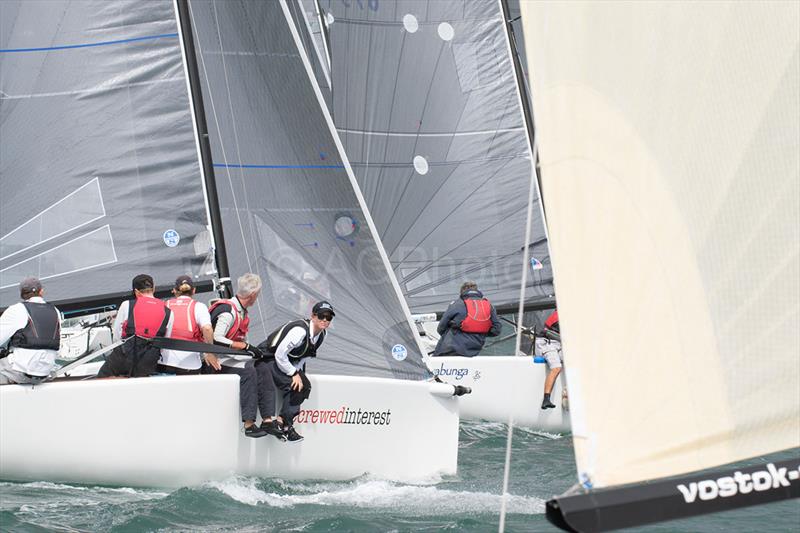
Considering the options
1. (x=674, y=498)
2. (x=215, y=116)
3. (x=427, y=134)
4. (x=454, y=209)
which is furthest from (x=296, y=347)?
(x=427, y=134)

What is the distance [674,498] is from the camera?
2.20 metres

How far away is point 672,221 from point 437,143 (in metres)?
9.61

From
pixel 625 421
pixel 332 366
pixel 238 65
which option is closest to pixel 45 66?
pixel 238 65

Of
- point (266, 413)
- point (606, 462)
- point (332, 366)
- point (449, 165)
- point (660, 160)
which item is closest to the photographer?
point (606, 462)

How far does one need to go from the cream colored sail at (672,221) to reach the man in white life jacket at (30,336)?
4.40m

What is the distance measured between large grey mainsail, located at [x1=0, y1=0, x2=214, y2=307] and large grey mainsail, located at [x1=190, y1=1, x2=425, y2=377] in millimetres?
237

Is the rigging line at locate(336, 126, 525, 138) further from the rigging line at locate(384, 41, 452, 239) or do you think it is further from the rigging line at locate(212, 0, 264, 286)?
the rigging line at locate(212, 0, 264, 286)

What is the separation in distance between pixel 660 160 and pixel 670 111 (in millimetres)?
116

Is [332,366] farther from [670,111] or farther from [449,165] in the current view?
[449,165]

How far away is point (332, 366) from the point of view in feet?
22.6

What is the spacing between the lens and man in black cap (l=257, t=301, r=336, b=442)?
6324 mm

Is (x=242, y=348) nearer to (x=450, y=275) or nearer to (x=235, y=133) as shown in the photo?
(x=235, y=133)

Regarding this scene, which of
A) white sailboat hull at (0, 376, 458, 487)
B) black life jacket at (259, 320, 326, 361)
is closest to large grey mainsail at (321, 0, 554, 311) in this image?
white sailboat hull at (0, 376, 458, 487)

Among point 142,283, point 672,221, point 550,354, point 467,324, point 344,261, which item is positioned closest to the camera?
point 672,221
